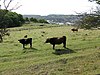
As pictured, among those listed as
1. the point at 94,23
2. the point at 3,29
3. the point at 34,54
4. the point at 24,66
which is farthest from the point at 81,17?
the point at 3,29

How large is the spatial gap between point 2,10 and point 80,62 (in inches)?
427

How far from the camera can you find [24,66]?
1892cm

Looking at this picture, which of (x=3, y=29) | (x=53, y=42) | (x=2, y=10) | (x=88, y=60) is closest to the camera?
(x=2, y=10)

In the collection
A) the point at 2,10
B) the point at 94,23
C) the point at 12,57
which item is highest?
the point at 2,10

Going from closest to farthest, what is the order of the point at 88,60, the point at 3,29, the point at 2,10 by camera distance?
1. the point at 2,10
2. the point at 3,29
3. the point at 88,60

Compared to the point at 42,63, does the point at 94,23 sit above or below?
above

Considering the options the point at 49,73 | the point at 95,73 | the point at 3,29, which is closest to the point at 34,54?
the point at 49,73

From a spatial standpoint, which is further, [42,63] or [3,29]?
[42,63]

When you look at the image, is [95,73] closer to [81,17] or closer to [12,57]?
[81,17]

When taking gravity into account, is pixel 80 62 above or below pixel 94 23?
below

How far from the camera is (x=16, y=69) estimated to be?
60.0 feet

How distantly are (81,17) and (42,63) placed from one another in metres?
4.62

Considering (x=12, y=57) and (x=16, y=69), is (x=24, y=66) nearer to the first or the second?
(x=16, y=69)

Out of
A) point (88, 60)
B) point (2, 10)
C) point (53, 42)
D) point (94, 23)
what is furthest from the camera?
point (53, 42)
